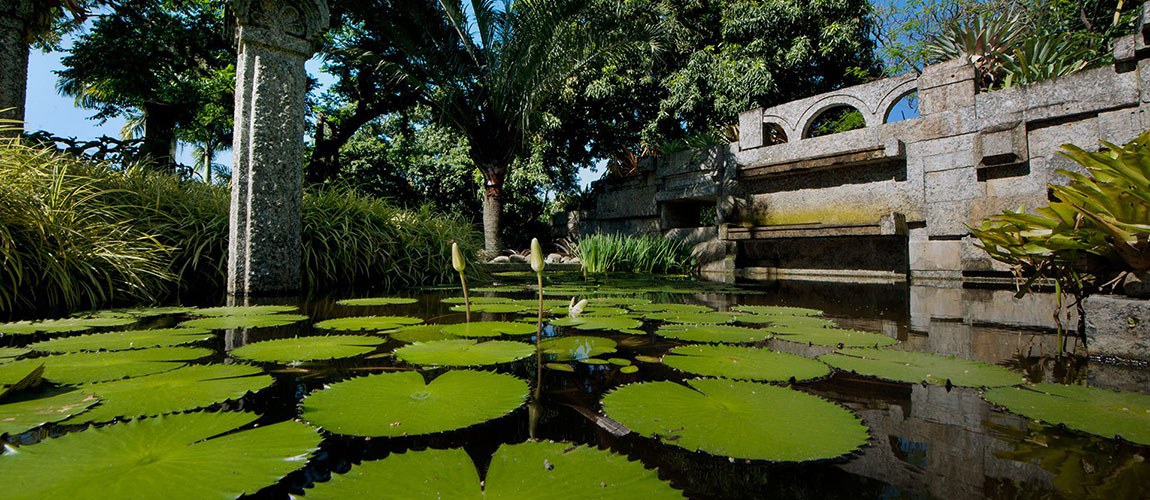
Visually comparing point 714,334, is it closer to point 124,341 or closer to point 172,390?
point 172,390

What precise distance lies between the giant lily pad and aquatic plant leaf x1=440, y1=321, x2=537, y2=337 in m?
0.93

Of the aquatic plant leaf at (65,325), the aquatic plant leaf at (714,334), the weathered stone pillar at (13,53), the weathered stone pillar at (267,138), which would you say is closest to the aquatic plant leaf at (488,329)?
the aquatic plant leaf at (714,334)

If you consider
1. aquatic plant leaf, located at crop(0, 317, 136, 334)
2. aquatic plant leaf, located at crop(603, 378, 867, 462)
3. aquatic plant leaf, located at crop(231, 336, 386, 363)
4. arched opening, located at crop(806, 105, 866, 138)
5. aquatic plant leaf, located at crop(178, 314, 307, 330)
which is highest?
arched opening, located at crop(806, 105, 866, 138)

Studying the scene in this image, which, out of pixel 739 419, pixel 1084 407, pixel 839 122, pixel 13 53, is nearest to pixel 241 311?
pixel 739 419

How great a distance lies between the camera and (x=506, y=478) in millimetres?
552

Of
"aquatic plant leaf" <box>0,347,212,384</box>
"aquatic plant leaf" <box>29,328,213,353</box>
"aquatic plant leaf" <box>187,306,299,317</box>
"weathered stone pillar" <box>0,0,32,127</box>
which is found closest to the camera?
"aquatic plant leaf" <box>0,347,212,384</box>

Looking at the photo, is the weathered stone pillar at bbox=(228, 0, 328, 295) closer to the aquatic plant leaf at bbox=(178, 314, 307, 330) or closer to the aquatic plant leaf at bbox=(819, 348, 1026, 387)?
the aquatic plant leaf at bbox=(178, 314, 307, 330)

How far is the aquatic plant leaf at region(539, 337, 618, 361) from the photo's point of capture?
1331mm

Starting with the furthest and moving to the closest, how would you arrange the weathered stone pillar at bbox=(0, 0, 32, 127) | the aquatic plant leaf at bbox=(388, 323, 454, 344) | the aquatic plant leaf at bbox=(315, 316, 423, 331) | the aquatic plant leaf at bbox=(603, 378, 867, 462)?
the weathered stone pillar at bbox=(0, 0, 32, 127)
the aquatic plant leaf at bbox=(315, 316, 423, 331)
the aquatic plant leaf at bbox=(388, 323, 454, 344)
the aquatic plant leaf at bbox=(603, 378, 867, 462)

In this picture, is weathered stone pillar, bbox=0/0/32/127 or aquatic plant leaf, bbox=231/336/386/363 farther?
weathered stone pillar, bbox=0/0/32/127

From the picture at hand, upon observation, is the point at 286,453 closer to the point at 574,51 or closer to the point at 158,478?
the point at 158,478

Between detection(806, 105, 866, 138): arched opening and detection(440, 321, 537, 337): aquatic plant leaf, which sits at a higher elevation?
detection(806, 105, 866, 138): arched opening

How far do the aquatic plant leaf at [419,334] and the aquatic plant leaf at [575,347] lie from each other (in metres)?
0.36

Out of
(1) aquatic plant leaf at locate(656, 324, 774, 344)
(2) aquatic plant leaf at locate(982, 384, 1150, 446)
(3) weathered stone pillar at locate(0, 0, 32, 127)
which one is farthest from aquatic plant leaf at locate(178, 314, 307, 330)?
(3) weathered stone pillar at locate(0, 0, 32, 127)
